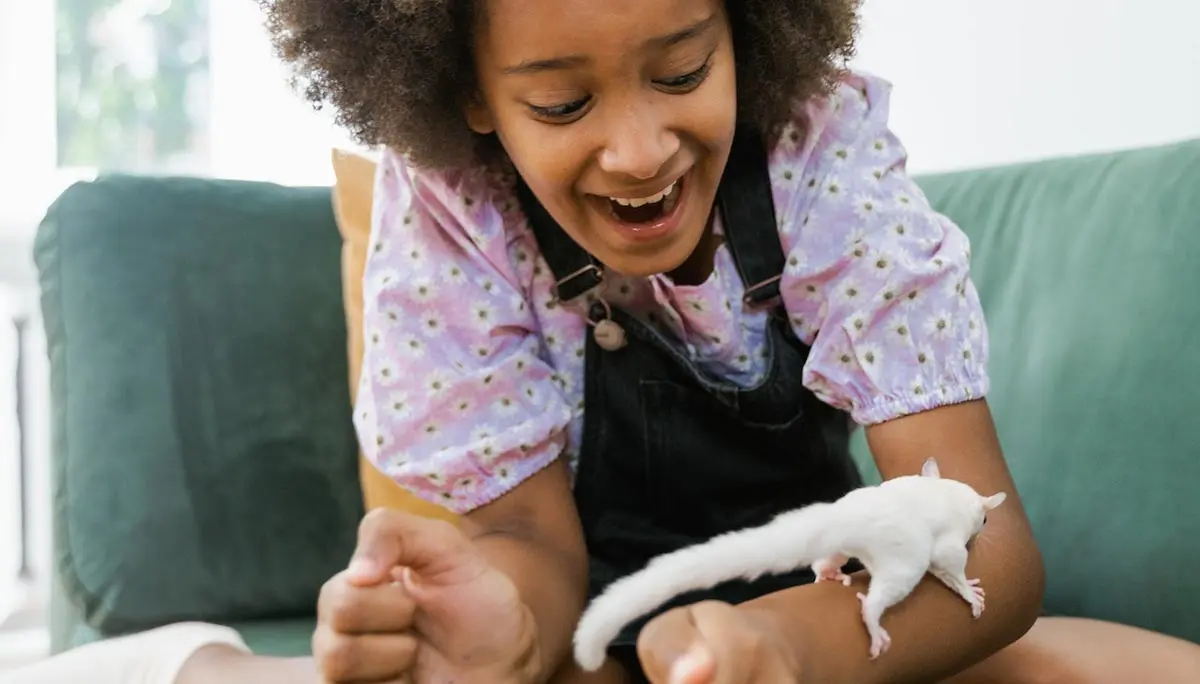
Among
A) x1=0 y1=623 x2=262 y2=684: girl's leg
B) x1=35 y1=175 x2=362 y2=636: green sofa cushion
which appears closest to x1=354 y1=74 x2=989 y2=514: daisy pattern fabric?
x1=0 y1=623 x2=262 y2=684: girl's leg

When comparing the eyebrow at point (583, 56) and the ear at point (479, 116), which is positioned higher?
the eyebrow at point (583, 56)

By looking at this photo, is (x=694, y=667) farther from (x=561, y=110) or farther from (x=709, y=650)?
(x=561, y=110)

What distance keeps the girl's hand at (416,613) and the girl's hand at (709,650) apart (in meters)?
0.12

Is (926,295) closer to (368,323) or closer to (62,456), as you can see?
(368,323)

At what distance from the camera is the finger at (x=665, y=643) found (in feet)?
1.52

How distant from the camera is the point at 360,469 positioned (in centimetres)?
114

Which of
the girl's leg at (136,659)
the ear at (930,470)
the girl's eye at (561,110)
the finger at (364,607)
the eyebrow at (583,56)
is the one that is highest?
the eyebrow at (583,56)

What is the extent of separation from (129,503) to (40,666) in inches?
9.9

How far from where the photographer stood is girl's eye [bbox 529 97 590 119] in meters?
0.64

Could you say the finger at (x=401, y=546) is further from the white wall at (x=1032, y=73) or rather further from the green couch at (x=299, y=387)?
the white wall at (x=1032, y=73)

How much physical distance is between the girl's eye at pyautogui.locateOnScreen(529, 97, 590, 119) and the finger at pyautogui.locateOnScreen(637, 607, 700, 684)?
0.98ft

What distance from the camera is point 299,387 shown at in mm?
1141

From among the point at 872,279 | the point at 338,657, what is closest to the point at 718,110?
the point at 872,279

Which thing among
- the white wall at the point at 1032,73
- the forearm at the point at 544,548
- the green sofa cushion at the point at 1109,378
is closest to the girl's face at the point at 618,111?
the forearm at the point at 544,548
